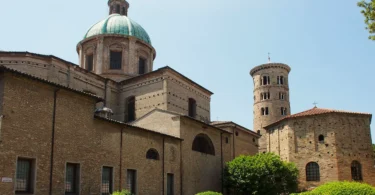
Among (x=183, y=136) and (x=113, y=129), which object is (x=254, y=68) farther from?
(x=113, y=129)

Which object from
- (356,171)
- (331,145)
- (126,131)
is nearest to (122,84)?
(126,131)

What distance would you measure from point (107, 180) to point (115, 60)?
16277mm

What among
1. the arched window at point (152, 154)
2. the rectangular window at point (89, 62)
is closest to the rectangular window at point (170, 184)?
the arched window at point (152, 154)

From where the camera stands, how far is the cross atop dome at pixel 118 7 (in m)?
37.0

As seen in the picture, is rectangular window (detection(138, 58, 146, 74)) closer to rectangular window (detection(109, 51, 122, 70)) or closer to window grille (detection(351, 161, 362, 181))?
rectangular window (detection(109, 51, 122, 70))

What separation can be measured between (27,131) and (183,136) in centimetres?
1095

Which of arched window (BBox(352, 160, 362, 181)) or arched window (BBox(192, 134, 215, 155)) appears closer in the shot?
arched window (BBox(192, 134, 215, 155))

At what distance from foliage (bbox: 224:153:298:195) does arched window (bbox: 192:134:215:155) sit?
1.73m

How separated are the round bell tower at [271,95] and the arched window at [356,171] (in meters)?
23.2

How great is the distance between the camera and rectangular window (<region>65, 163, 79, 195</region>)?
15938 millimetres

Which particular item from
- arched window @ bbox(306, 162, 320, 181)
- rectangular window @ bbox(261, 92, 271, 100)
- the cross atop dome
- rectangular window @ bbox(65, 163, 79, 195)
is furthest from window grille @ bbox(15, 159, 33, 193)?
rectangular window @ bbox(261, 92, 271, 100)

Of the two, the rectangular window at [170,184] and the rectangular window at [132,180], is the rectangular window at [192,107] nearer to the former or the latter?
the rectangular window at [170,184]

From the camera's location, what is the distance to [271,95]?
55.0 m

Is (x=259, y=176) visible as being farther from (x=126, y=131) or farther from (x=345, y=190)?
(x=126, y=131)
